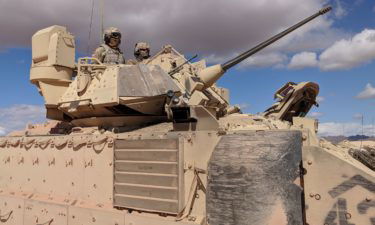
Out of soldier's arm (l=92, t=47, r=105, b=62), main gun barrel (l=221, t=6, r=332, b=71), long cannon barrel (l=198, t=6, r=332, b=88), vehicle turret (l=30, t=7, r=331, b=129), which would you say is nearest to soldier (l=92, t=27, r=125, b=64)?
soldier's arm (l=92, t=47, r=105, b=62)

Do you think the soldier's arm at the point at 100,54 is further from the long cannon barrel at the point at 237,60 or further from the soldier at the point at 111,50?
the long cannon barrel at the point at 237,60

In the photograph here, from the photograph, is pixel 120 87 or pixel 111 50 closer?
pixel 120 87

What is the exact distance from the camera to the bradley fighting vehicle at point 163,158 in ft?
15.3

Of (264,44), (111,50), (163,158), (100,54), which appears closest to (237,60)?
(264,44)

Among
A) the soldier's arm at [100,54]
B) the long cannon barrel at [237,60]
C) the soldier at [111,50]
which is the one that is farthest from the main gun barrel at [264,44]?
the soldier's arm at [100,54]

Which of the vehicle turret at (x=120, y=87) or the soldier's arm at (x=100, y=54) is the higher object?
the soldier's arm at (x=100, y=54)

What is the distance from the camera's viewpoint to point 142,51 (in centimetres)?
1088

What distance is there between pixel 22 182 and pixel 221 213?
5.42 meters

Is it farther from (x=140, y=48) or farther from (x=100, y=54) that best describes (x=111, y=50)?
(x=140, y=48)

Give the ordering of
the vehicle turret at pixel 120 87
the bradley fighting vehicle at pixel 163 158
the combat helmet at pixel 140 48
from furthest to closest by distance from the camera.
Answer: the combat helmet at pixel 140 48 → the vehicle turret at pixel 120 87 → the bradley fighting vehicle at pixel 163 158

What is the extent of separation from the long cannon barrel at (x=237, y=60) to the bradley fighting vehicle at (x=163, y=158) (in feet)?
0.07

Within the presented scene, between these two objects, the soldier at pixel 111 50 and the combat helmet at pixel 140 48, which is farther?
the combat helmet at pixel 140 48

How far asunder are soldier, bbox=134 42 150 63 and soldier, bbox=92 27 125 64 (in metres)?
1.16

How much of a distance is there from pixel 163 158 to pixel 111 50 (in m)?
4.38
